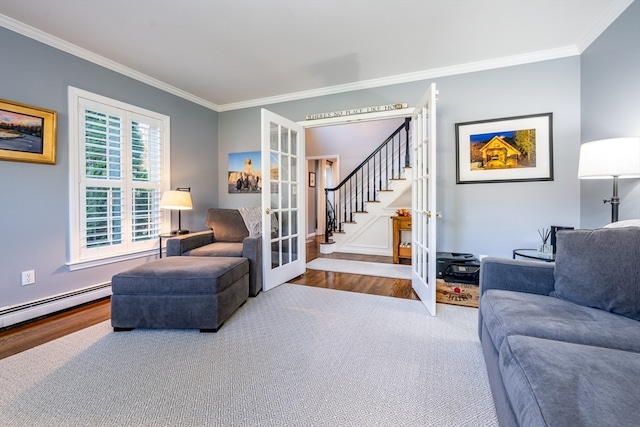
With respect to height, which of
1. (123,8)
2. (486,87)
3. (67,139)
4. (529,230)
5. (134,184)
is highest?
(123,8)

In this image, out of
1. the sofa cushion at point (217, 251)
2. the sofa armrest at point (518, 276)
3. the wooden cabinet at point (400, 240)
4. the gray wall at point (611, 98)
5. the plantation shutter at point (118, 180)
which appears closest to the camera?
the sofa armrest at point (518, 276)

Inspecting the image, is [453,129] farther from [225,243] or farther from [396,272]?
[225,243]

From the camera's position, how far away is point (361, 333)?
2.09 meters

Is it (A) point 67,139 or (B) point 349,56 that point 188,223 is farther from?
(B) point 349,56

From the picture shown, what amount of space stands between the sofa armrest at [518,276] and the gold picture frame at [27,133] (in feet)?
12.3

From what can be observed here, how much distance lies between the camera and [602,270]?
4.48 feet

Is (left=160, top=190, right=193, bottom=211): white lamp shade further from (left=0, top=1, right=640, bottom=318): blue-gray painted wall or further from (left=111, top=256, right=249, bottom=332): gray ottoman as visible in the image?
(left=111, top=256, right=249, bottom=332): gray ottoman

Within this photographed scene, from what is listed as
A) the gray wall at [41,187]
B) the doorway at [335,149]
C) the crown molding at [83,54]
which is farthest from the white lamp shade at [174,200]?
the doorway at [335,149]

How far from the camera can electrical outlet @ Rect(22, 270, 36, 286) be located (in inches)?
91.7

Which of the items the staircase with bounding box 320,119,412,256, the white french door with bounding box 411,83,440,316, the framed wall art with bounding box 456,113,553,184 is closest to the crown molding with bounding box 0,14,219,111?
the white french door with bounding box 411,83,440,316

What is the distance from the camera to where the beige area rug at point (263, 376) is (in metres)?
1.29

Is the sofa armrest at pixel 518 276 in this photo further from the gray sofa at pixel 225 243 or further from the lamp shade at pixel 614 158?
the gray sofa at pixel 225 243

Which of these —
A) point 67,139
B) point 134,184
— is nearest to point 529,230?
point 134,184

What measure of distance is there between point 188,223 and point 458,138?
3664 mm
